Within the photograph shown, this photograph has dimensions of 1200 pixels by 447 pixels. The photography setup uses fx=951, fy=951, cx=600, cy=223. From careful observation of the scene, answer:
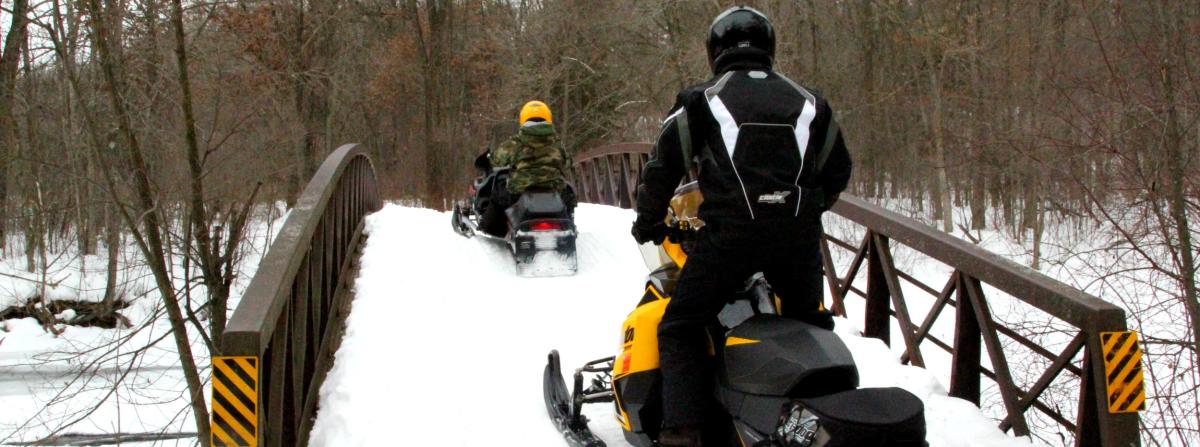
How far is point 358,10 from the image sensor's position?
80.2 feet

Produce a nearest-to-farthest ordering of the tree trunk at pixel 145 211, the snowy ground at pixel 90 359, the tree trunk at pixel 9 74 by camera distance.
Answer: the tree trunk at pixel 145 211, the tree trunk at pixel 9 74, the snowy ground at pixel 90 359

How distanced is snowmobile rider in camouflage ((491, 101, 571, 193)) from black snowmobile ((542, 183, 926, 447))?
4.30 meters

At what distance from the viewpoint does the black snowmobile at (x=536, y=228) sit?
299 inches

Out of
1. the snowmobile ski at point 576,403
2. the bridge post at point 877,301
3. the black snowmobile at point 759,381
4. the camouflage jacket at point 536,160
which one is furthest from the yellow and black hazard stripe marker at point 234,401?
the camouflage jacket at point 536,160

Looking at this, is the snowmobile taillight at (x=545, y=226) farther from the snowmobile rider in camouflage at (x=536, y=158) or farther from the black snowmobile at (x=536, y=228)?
the snowmobile rider in camouflage at (x=536, y=158)

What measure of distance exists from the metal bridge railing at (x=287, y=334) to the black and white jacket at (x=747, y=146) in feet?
4.48

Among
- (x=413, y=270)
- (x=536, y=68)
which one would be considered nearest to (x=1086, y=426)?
(x=413, y=270)

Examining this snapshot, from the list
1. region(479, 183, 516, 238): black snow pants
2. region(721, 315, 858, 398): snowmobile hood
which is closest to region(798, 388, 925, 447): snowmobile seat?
region(721, 315, 858, 398): snowmobile hood

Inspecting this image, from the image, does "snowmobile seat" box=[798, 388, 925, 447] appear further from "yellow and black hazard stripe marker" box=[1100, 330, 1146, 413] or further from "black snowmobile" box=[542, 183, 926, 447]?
"yellow and black hazard stripe marker" box=[1100, 330, 1146, 413]

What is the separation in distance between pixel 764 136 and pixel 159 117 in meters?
9.49

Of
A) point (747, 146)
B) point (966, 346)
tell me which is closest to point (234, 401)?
point (747, 146)

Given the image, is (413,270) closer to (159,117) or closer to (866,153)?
(159,117)

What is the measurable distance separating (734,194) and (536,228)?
16.0ft

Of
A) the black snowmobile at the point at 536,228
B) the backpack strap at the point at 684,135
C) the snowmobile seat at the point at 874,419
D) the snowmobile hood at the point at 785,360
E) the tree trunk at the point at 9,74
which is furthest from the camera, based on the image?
the tree trunk at the point at 9,74
